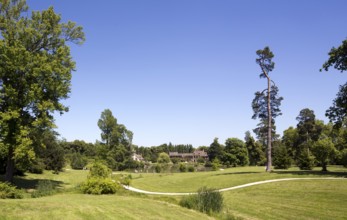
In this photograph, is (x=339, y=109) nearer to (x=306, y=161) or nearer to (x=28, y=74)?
(x=306, y=161)

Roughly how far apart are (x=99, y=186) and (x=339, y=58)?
81.4 feet

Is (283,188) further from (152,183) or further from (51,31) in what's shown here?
(51,31)

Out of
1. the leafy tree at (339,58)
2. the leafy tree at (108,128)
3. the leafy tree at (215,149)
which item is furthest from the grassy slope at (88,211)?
the leafy tree at (215,149)

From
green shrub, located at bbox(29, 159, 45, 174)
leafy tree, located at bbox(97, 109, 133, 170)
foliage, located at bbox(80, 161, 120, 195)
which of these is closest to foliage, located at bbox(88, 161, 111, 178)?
foliage, located at bbox(80, 161, 120, 195)

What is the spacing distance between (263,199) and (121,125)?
175ft

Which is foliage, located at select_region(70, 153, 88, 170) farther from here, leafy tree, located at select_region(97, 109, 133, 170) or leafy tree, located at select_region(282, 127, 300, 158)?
leafy tree, located at select_region(282, 127, 300, 158)

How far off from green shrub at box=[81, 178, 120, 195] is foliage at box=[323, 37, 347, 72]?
912 inches

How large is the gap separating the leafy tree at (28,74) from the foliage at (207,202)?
12.6m

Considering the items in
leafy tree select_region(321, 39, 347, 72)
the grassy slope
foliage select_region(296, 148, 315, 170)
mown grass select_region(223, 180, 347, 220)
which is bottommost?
mown grass select_region(223, 180, 347, 220)

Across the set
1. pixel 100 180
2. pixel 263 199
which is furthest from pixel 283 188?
pixel 100 180

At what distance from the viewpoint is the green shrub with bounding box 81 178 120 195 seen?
19.0m

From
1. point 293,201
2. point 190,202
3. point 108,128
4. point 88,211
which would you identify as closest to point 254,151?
point 108,128

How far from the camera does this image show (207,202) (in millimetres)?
15445

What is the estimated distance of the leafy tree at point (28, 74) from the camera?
22.2 metres
